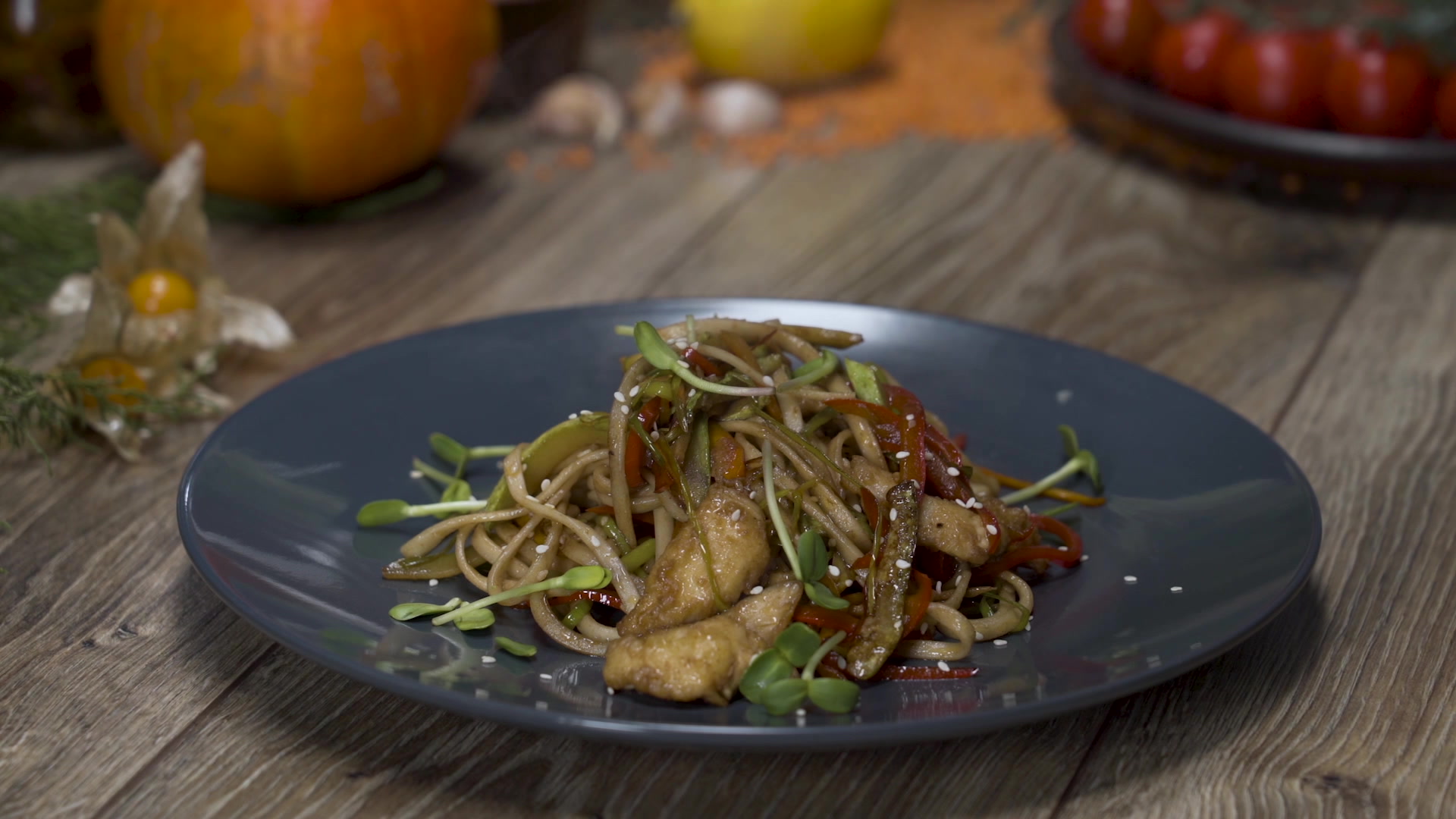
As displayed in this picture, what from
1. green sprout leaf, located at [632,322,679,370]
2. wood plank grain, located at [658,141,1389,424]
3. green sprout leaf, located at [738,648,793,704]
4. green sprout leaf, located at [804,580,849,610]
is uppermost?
green sprout leaf, located at [632,322,679,370]

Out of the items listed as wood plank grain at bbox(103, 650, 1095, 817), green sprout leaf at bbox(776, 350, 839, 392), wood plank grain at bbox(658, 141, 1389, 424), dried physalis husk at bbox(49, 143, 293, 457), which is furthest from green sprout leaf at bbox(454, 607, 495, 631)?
wood plank grain at bbox(658, 141, 1389, 424)

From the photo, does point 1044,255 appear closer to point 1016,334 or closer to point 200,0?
point 1016,334

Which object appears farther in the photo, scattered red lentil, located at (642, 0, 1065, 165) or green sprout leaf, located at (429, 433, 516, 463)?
scattered red lentil, located at (642, 0, 1065, 165)

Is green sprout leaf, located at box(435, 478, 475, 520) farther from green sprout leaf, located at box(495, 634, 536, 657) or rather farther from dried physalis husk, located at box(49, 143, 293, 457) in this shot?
dried physalis husk, located at box(49, 143, 293, 457)

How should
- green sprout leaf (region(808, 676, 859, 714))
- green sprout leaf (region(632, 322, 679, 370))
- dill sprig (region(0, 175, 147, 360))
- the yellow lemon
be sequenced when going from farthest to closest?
the yellow lemon, dill sprig (region(0, 175, 147, 360)), green sprout leaf (region(632, 322, 679, 370)), green sprout leaf (region(808, 676, 859, 714))

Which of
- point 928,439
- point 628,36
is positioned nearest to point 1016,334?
point 928,439

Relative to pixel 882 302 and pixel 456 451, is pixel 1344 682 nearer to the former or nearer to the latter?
pixel 456 451

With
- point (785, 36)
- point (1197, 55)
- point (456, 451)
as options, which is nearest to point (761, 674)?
point (456, 451)
